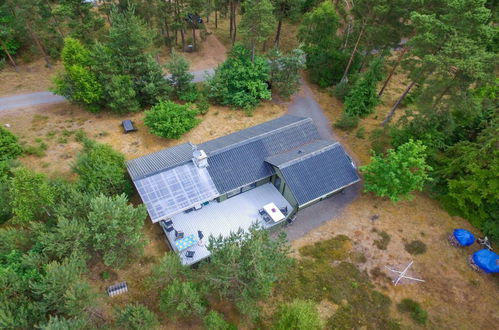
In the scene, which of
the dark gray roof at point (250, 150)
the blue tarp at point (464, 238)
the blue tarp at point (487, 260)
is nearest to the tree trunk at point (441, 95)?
the dark gray roof at point (250, 150)

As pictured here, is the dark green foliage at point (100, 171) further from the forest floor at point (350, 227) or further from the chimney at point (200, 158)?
the chimney at point (200, 158)

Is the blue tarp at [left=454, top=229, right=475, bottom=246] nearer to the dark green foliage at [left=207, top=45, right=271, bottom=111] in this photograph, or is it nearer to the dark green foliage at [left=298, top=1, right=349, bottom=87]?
the dark green foliage at [left=207, top=45, right=271, bottom=111]

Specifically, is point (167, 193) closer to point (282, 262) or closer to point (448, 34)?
point (282, 262)

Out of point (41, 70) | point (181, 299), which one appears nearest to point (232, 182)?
point (181, 299)

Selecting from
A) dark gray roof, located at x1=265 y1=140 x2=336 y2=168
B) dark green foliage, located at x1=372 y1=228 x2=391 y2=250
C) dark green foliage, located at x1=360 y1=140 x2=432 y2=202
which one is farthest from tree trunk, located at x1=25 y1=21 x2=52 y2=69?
dark green foliage, located at x1=372 y1=228 x2=391 y2=250

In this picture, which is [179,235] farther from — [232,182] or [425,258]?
[425,258]

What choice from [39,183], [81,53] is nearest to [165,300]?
[39,183]
